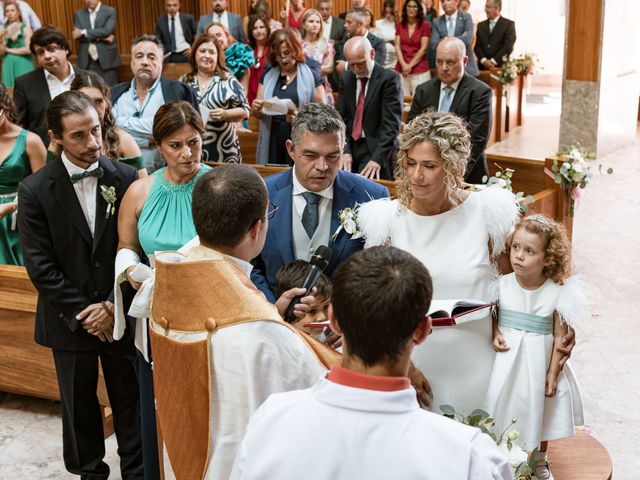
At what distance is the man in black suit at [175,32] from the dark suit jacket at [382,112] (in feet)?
20.7

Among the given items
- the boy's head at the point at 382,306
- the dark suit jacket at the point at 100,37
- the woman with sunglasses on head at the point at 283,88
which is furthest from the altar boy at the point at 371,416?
the dark suit jacket at the point at 100,37

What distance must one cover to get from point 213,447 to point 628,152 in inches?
399

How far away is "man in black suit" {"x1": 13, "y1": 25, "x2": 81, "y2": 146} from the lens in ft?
19.1

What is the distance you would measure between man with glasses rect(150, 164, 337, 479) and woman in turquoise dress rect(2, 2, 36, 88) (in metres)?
7.55

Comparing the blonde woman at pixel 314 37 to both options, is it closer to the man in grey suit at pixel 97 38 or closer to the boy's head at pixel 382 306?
the man in grey suit at pixel 97 38

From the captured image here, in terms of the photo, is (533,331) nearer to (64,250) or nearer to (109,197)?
(109,197)

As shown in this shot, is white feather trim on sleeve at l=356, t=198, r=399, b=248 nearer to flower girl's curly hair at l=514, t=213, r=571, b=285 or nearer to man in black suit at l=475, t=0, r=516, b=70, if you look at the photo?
flower girl's curly hair at l=514, t=213, r=571, b=285

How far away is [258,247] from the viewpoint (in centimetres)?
239

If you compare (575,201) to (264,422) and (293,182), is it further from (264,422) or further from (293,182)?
(264,422)

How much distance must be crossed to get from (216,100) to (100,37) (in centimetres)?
690

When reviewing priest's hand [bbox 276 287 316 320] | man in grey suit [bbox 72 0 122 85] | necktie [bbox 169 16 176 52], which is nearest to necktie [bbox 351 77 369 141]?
priest's hand [bbox 276 287 316 320]

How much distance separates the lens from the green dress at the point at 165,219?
11.3ft

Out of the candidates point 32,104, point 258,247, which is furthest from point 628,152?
point 258,247

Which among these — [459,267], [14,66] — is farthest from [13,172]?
[14,66]
